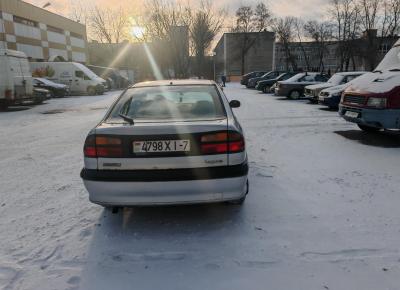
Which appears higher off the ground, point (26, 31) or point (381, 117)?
point (26, 31)

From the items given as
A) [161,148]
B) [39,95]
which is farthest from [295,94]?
[161,148]

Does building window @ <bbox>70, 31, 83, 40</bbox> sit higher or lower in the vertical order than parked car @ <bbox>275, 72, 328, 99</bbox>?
higher

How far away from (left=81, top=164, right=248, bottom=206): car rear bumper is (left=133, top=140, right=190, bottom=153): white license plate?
7.5 inches

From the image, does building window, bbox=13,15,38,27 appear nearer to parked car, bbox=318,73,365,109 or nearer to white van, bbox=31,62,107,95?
white van, bbox=31,62,107,95

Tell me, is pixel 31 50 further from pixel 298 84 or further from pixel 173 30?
pixel 298 84

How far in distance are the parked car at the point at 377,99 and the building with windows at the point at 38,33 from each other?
90.1 ft

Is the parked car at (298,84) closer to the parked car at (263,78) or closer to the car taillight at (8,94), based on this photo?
the parked car at (263,78)

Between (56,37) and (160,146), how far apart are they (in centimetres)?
3781

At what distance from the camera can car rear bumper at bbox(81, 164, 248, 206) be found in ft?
9.82

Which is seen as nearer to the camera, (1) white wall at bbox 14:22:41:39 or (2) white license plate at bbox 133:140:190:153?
(2) white license plate at bbox 133:140:190:153

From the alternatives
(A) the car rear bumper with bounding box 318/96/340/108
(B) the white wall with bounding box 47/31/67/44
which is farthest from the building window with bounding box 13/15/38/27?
(A) the car rear bumper with bounding box 318/96/340/108

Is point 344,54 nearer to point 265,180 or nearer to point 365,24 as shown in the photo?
point 365,24

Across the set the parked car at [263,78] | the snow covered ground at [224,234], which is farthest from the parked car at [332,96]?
the parked car at [263,78]

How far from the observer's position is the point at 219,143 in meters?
3.06
